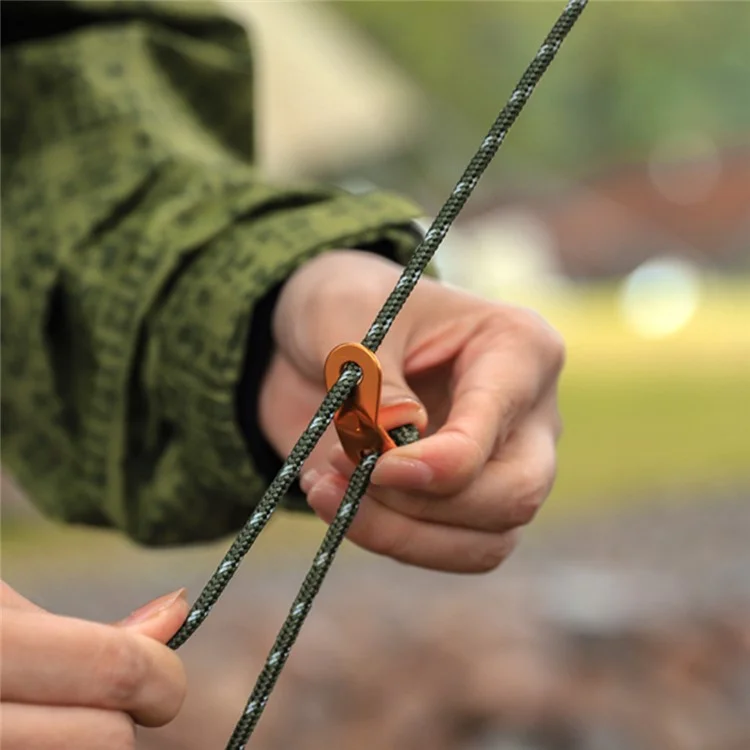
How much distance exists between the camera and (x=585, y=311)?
40.0 inches

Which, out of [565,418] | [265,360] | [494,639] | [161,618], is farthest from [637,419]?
[161,618]

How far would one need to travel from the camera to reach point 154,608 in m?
0.18

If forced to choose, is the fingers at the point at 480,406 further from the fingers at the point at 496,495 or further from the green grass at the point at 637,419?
the green grass at the point at 637,419

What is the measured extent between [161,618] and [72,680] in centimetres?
2

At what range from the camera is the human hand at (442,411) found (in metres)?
0.20

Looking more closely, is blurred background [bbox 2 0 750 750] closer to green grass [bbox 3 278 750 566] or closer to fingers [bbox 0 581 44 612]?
green grass [bbox 3 278 750 566]

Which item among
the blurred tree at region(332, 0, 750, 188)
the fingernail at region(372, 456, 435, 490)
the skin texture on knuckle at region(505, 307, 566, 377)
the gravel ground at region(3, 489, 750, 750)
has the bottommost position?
the gravel ground at region(3, 489, 750, 750)

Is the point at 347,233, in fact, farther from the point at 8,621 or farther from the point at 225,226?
the point at 8,621

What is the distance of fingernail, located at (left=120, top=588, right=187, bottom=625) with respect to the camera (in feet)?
0.57

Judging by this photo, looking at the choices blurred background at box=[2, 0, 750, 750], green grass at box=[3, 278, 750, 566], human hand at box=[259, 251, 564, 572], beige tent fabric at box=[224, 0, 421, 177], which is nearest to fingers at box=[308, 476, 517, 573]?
human hand at box=[259, 251, 564, 572]

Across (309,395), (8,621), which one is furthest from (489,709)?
(8,621)

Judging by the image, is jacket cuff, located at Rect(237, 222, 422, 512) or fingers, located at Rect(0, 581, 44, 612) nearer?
fingers, located at Rect(0, 581, 44, 612)

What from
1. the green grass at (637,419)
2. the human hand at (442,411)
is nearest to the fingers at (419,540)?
the human hand at (442,411)

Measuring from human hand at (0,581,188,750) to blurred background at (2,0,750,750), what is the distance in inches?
15.4
